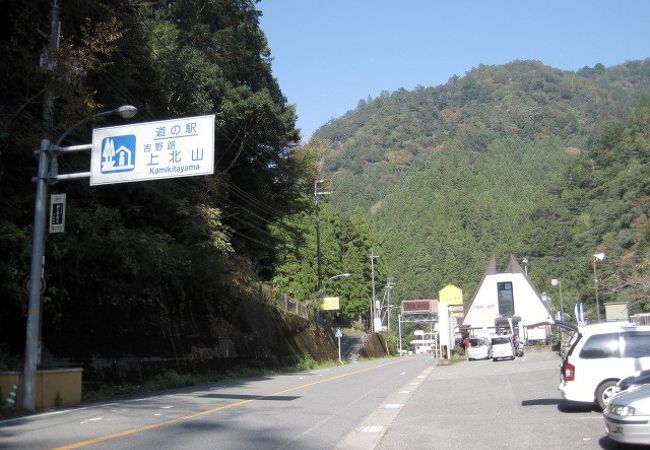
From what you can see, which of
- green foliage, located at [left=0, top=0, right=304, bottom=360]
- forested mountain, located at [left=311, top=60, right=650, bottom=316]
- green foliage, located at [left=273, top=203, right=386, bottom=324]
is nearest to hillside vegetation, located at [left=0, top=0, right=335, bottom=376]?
green foliage, located at [left=0, top=0, right=304, bottom=360]

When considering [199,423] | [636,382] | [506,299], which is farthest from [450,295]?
A: [636,382]

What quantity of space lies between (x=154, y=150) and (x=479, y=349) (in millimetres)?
39349

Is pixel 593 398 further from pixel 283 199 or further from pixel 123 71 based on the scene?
pixel 283 199

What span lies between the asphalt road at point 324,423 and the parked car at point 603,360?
507mm

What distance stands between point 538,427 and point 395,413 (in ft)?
12.0

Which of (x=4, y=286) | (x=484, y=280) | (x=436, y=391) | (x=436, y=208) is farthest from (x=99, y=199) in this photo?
(x=436, y=208)

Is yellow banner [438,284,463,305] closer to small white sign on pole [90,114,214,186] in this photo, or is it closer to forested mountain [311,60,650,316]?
forested mountain [311,60,650,316]

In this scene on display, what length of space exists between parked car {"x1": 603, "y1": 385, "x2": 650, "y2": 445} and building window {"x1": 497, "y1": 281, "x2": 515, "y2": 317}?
80.9m

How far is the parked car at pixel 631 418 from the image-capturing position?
8.02m

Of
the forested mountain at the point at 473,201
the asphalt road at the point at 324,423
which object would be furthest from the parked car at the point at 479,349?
the forested mountain at the point at 473,201

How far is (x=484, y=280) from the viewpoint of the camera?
3479 inches

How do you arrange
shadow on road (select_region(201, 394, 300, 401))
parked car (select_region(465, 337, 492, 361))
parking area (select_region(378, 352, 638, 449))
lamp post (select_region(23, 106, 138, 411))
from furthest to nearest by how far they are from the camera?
1. parked car (select_region(465, 337, 492, 361))
2. shadow on road (select_region(201, 394, 300, 401))
3. lamp post (select_region(23, 106, 138, 411))
4. parking area (select_region(378, 352, 638, 449))

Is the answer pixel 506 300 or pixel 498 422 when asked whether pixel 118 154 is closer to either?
pixel 498 422

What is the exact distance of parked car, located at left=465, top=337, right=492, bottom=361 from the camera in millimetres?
49250
